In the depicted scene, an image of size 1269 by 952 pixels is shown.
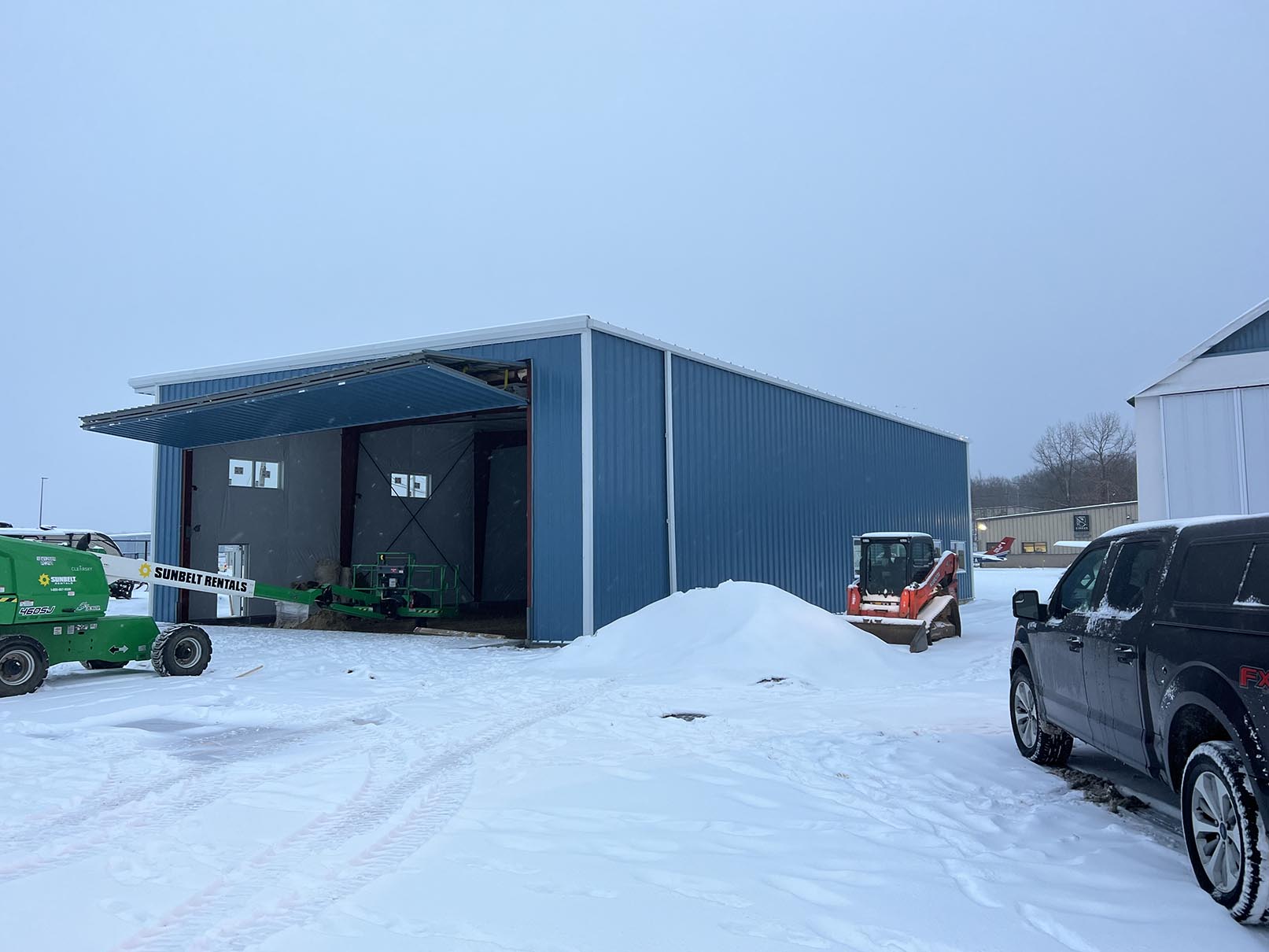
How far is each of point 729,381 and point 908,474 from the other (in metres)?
10.9

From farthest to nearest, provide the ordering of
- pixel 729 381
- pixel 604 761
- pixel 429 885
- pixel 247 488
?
pixel 247 488 → pixel 729 381 → pixel 604 761 → pixel 429 885

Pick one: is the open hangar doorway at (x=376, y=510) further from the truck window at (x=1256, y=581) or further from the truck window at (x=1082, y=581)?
the truck window at (x=1256, y=581)

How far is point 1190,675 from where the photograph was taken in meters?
4.49

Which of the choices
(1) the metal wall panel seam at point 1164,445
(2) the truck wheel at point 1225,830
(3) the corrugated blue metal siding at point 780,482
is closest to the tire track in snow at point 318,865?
(2) the truck wheel at point 1225,830

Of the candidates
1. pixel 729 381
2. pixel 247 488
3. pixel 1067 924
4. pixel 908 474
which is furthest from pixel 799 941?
pixel 908 474

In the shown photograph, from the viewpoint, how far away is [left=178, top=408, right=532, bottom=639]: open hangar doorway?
21.8 m

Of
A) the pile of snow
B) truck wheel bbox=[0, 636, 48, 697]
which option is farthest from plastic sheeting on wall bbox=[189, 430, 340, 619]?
the pile of snow

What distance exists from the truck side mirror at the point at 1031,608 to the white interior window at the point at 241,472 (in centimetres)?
1954

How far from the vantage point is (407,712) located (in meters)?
9.62

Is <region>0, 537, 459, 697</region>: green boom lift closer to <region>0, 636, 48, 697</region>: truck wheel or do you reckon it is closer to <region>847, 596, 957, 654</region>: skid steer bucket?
<region>0, 636, 48, 697</region>: truck wheel

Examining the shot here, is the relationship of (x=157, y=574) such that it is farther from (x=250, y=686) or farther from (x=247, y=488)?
(x=247, y=488)

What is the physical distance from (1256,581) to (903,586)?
1382cm

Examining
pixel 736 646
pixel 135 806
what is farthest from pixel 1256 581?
pixel 736 646

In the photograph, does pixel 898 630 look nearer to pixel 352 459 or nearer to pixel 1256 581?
pixel 1256 581
